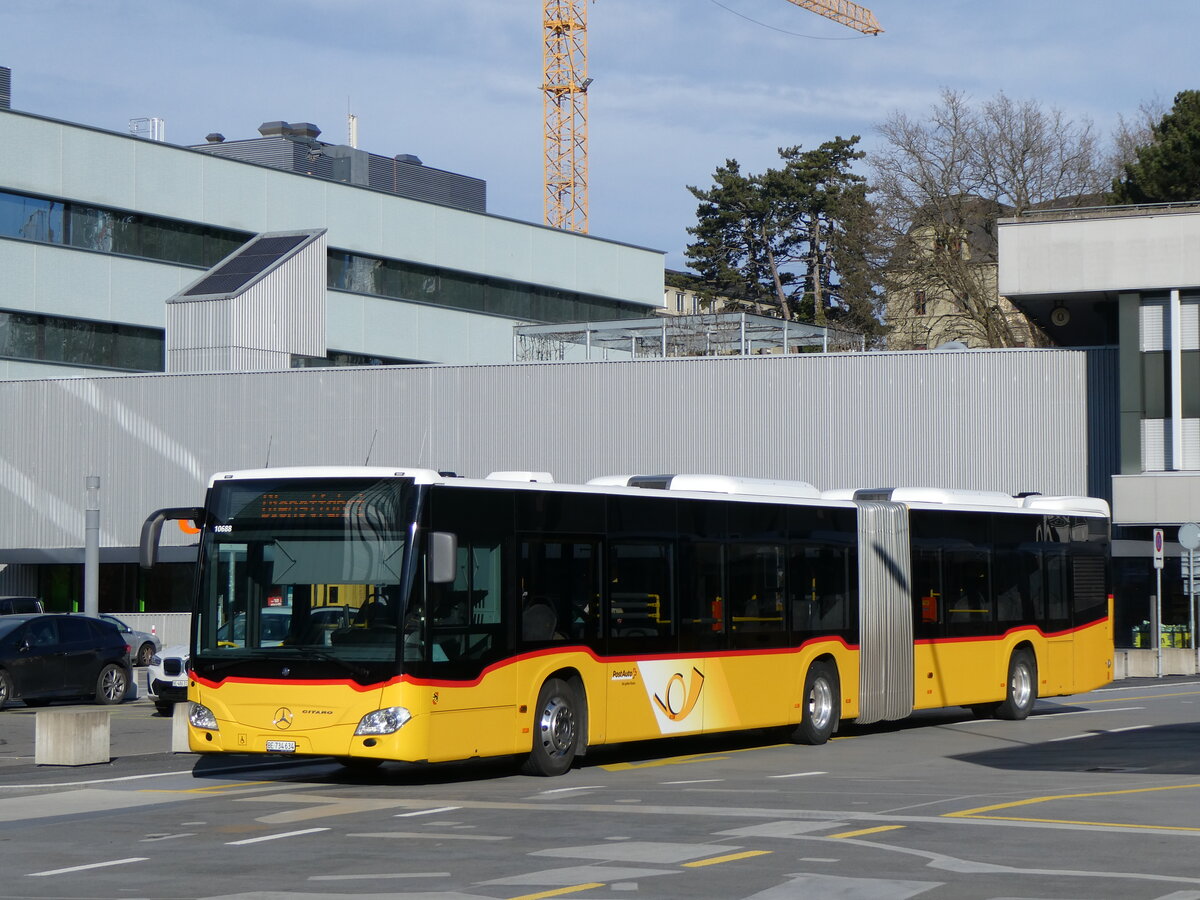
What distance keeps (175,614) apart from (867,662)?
2910 centimetres

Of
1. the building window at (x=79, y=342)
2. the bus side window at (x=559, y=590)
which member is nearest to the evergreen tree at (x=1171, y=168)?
the building window at (x=79, y=342)

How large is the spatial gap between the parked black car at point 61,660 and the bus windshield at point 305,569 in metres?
11.2

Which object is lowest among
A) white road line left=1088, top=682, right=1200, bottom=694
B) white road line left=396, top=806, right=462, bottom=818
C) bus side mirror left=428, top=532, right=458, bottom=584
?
white road line left=1088, top=682, right=1200, bottom=694

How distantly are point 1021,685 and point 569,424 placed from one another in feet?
70.6

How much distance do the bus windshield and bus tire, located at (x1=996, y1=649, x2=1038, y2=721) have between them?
1151cm

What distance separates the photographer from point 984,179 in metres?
59.7


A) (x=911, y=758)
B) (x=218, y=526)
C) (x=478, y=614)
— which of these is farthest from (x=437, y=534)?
(x=911, y=758)

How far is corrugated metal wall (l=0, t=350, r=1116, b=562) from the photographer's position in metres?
40.0

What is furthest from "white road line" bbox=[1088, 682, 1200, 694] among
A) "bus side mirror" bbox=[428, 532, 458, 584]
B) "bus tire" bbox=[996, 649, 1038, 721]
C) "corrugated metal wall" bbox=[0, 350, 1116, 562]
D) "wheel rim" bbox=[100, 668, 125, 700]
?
"bus side mirror" bbox=[428, 532, 458, 584]

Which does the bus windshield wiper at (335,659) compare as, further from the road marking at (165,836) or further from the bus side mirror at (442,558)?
the road marking at (165,836)

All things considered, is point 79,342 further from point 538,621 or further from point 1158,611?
point 538,621

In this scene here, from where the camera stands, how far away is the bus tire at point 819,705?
1980 cm

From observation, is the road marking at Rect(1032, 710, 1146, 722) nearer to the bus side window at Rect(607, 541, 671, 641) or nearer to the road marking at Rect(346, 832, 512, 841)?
the bus side window at Rect(607, 541, 671, 641)

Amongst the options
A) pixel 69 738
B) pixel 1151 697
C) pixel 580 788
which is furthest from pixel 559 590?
pixel 1151 697
